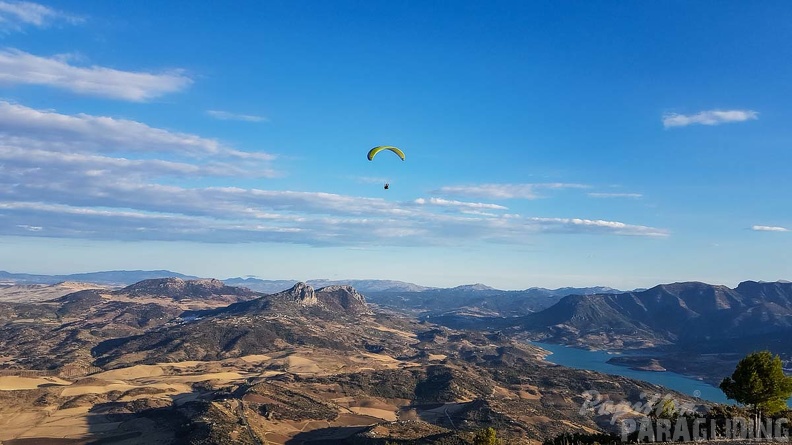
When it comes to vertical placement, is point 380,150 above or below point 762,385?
above

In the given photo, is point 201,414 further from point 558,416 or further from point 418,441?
point 558,416

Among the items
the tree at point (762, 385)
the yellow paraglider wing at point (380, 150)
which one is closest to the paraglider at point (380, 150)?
the yellow paraglider wing at point (380, 150)

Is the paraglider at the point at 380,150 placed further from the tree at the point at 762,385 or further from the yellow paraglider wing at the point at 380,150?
the tree at the point at 762,385

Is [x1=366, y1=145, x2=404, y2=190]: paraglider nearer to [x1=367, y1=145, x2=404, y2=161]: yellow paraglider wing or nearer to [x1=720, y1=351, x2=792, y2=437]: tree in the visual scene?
[x1=367, y1=145, x2=404, y2=161]: yellow paraglider wing

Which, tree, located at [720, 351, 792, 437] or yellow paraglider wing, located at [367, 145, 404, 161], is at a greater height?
yellow paraglider wing, located at [367, 145, 404, 161]

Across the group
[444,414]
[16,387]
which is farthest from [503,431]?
[16,387]

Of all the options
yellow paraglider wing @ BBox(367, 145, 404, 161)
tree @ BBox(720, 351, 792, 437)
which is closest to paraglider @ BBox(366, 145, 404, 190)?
yellow paraglider wing @ BBox(367, 145, 404, 161)

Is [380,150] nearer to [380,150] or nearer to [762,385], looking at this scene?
[380,150]

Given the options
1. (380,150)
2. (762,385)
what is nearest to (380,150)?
(380,150)
